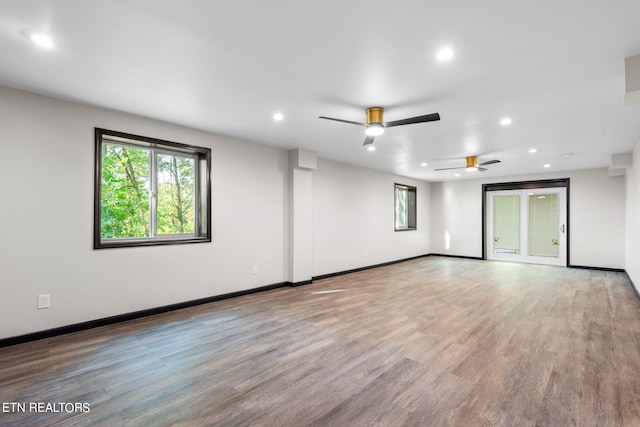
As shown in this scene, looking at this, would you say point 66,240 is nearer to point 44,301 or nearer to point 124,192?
point 44,301

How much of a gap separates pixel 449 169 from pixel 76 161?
283 inches

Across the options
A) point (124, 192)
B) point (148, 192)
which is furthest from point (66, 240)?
point (148, 192)

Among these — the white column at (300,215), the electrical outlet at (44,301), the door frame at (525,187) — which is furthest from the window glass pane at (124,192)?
the door frame at (525,187)

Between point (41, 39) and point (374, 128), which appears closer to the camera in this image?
point (41, 39)

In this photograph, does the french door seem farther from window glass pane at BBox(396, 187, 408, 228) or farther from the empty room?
window glass pane at BBox(396, 187, 408, 228)

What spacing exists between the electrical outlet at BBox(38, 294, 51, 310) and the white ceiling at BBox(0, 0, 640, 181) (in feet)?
6.75

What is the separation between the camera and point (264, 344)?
307 centimetres

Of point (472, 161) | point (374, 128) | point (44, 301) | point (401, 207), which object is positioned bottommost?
point (44, 301)

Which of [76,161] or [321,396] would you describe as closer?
[321,396]

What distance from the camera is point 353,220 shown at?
286 inches

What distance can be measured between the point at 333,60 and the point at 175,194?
9.90ft

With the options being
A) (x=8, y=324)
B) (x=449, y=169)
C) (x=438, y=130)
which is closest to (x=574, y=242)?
(x=449, y=169)

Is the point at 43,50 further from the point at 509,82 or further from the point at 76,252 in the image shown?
the point at 509,82

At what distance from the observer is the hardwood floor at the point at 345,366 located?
1992 mm
